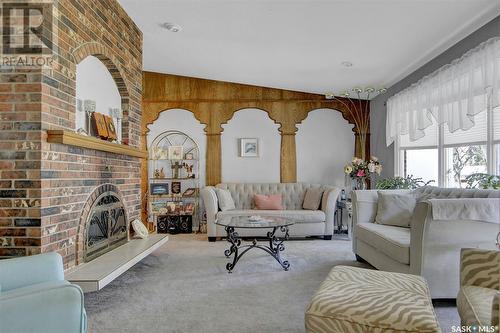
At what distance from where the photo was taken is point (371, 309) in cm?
156

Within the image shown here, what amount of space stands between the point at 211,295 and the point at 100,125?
187 cm

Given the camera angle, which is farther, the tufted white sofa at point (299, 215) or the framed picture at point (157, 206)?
the framed picture at point (157, 206)

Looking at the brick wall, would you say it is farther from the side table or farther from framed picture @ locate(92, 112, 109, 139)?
the side table

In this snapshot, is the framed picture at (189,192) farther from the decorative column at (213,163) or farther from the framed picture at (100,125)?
the framed picture at (100,125)

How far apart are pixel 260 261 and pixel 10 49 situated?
2988 millimetres

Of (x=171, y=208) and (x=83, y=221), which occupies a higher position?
(x=83, y=221)

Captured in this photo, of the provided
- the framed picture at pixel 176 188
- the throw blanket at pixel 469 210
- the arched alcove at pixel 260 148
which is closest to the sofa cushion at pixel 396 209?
the throw blanket at pixel 469 210

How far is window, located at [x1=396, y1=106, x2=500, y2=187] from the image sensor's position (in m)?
3.22

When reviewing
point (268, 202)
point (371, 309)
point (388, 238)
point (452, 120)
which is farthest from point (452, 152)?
point (371, 309)

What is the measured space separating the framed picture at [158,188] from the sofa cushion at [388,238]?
3.56 meters

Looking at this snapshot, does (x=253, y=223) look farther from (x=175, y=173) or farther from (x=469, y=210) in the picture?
(x=175, y=173)

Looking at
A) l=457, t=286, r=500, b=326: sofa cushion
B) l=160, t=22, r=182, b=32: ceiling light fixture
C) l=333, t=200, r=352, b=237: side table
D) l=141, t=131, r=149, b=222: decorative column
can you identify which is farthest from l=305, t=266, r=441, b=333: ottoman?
l=141, t=131, r=149, b=222: decorative column

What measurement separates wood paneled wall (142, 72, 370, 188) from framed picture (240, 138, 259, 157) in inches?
16.5

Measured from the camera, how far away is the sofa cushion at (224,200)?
5.31 metres
